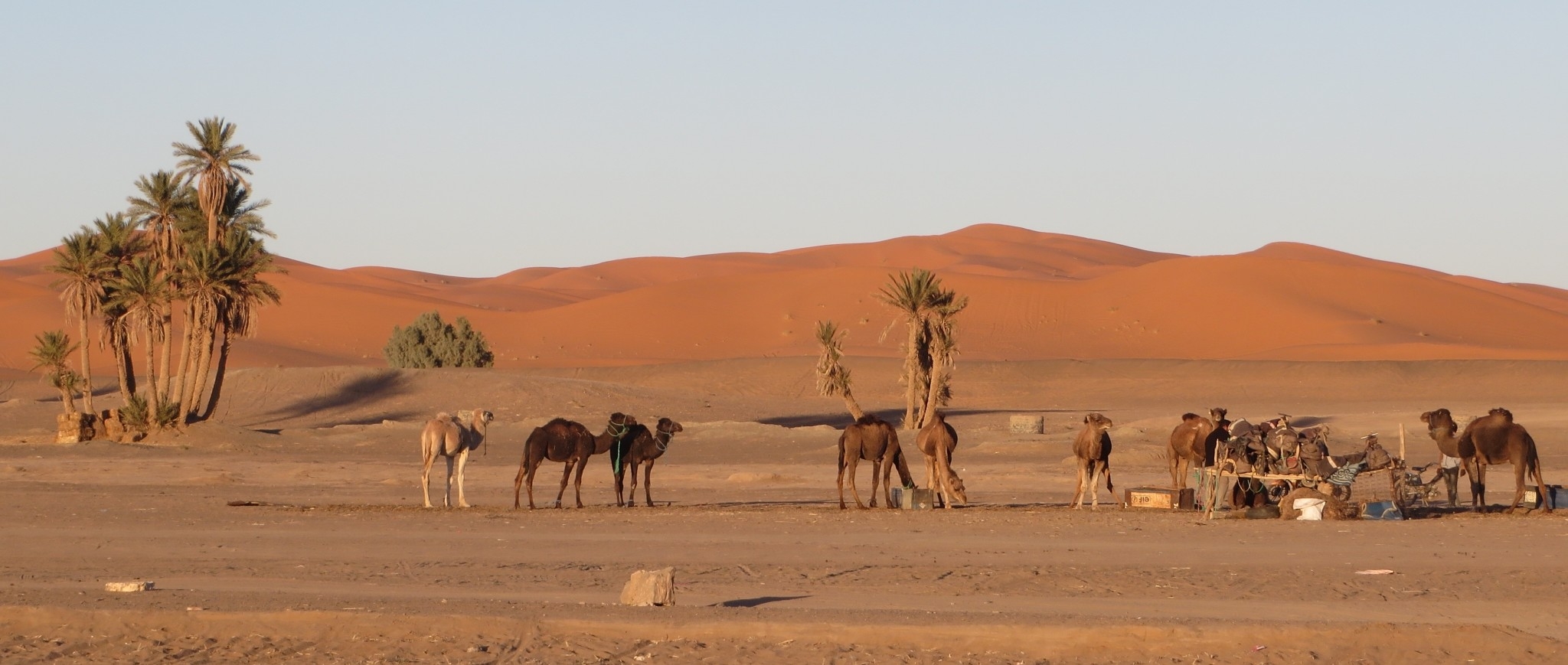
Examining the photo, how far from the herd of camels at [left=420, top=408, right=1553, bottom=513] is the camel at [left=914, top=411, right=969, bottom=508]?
0.01 m

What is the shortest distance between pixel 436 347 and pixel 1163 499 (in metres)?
54.7

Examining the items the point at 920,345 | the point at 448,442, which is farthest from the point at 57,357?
the point at 448,442

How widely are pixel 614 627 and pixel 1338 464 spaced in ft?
38.3

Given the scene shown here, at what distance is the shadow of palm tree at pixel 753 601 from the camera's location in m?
12.5

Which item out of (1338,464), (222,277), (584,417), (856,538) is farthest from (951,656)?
(584,417)

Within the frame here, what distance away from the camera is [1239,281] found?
12006 cm

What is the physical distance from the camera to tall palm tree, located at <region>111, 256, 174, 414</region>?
1640 inches

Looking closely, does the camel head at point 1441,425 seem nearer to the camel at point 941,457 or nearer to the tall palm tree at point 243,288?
the camel at point 941,457

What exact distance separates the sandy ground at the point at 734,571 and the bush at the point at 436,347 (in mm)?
36457

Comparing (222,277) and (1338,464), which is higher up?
(222,277)

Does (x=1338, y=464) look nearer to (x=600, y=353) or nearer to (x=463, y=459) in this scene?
(x=463, y=459)

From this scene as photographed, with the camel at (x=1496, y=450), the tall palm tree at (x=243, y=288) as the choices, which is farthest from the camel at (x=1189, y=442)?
the tall palm tree at (x=243, y=288)

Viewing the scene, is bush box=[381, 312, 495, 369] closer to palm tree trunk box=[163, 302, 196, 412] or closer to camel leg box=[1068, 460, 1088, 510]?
palm tree trunk box=[163, 302, 196, 412]

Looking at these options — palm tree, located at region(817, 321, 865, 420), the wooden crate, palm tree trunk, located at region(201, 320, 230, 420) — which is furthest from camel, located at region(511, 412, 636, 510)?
palm tree trunk, located at region(201, 320, 230, 420)
